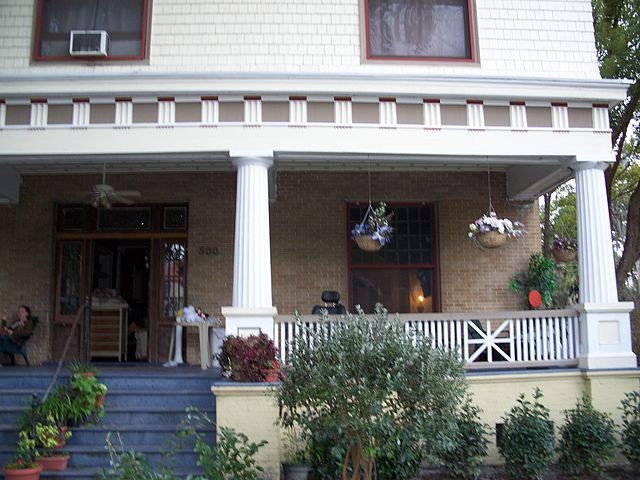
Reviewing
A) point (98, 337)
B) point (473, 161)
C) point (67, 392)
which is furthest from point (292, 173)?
point (67, 392)

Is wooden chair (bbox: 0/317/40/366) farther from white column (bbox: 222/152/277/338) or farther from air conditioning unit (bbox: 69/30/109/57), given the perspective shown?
air conditioning unit (bbox: 69/30/109/57)

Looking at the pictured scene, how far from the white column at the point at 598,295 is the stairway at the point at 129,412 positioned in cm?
506

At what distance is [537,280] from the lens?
38.2 ft

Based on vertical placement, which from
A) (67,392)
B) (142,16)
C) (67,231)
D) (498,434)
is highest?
(142,16)

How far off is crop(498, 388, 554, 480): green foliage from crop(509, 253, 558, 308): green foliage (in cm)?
395

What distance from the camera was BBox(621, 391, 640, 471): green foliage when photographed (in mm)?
7996

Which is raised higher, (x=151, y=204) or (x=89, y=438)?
(x=151, y=204)

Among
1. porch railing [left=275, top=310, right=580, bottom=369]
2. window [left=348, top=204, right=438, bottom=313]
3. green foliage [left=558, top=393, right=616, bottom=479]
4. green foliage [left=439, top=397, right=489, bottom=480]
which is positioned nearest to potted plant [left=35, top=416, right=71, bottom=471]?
porch railing [left=275, top=310, right=580, bottom=369]

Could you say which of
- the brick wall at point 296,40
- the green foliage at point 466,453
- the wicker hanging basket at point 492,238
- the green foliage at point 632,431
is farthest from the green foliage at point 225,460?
the brick wall at point 296,40

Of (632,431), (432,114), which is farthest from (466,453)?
(432,114)

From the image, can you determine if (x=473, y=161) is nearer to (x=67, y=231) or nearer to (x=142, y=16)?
(x=142, y=16)

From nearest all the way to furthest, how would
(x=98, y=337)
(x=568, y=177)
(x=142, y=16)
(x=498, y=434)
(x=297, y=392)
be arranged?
(x=297, y=392), (x=498, y=434), (x=142, y=16), (x=568, y=177), (x=98, y=337)

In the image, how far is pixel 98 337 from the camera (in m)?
11.7

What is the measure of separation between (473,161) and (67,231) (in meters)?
7.18
